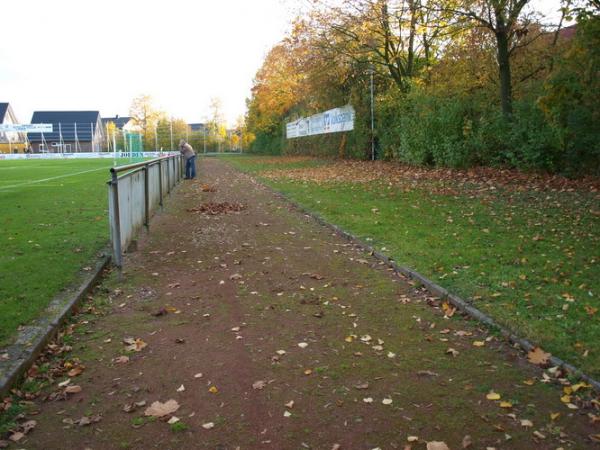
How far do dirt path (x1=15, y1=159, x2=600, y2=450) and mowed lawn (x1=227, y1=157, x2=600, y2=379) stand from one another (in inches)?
18.1

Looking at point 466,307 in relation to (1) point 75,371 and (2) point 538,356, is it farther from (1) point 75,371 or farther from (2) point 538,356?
(1) point 75,371

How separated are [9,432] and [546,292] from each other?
487 centimetres

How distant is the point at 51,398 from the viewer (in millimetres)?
3732

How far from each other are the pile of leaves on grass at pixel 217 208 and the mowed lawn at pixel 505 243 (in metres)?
1.76

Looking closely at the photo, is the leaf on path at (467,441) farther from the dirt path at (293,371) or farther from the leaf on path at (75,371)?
the leaf on path at (75,371)

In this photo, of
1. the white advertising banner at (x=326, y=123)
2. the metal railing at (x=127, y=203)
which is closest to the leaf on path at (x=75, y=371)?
the metal railing at (x=127, y=203)

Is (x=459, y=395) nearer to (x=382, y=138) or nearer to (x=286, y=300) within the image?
(x=286, y=300)

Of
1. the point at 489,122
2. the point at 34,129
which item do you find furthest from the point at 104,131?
the point at 489,122

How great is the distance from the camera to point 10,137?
269ft

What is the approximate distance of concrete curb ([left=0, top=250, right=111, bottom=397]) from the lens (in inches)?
152

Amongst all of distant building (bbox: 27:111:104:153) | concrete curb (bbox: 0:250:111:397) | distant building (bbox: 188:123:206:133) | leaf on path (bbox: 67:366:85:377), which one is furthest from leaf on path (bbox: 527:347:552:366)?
distant building (bbox: 27:111:104:153)

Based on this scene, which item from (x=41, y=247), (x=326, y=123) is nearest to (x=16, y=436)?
(x=41, y=247)

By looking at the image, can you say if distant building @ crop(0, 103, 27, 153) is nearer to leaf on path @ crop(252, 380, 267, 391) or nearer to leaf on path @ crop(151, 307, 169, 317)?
leaf on path @ crop(151, 307, 169, 317)

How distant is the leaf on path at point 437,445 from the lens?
118 inches
